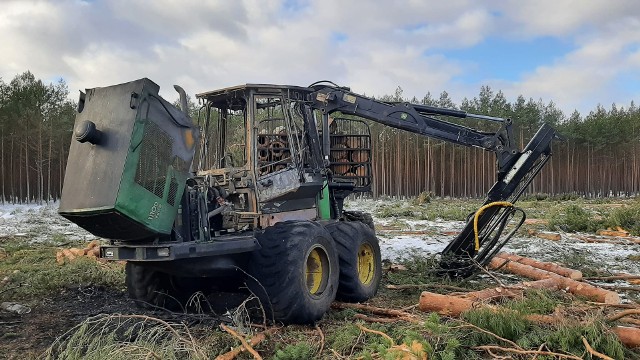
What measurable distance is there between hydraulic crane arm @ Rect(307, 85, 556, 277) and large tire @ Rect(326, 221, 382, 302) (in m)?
1.45

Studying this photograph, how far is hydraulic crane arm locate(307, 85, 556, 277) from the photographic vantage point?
29.0 feet

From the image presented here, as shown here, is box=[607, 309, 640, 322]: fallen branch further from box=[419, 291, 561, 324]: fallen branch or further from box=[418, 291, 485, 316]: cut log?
box=[418, 291, 485, 316]: cut log

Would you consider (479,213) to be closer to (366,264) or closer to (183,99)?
(366,264)

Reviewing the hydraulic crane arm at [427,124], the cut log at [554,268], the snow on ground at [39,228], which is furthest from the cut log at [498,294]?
the snow on ground at [39,228]

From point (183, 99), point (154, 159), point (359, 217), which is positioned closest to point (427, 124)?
point (359, 217)

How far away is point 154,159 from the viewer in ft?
18.1

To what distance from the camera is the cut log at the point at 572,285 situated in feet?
22.9

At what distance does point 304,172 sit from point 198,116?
5.80ft

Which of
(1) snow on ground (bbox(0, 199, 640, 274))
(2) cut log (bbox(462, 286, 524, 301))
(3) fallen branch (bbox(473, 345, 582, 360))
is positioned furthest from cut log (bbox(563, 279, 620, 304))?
(1) snow on ground (bbox(0, 199, 640, 274))

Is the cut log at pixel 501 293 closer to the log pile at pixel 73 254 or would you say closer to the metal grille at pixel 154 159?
the metal grille at pixel 154 159

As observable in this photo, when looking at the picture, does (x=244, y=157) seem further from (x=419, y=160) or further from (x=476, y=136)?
(x=419, y=160)

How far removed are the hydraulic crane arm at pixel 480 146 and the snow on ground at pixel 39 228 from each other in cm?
1086

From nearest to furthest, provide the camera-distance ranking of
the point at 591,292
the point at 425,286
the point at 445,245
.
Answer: the point at 591,292
the point at 425,286
the point at 445,245

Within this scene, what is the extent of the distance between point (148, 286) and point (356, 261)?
276 centimetres
